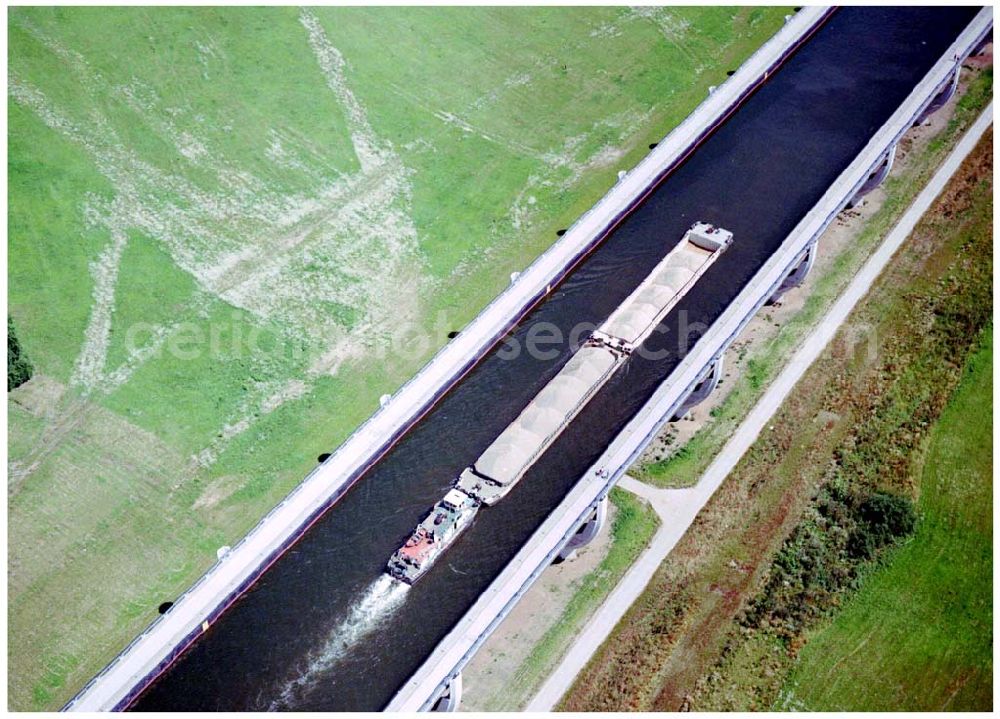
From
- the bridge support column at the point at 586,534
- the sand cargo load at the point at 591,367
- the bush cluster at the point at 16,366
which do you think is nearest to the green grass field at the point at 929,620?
the bridge support column at the point at 586,534

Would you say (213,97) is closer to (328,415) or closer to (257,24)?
(257,24)

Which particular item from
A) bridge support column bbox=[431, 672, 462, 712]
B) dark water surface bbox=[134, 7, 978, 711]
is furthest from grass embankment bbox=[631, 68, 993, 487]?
bridge support column bbox=[431, 672, 462, 712]

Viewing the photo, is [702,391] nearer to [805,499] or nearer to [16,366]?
[805,499]

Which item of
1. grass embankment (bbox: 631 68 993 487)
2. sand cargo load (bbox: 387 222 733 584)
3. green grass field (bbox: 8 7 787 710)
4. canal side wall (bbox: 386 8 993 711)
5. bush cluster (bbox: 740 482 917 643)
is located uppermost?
green grass field (bbox: 8 7 787 710)

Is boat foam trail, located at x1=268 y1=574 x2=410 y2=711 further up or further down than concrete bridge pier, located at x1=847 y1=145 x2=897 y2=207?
further up

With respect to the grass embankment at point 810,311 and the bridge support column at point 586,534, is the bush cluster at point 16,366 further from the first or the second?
the grass embankment at point 810,311

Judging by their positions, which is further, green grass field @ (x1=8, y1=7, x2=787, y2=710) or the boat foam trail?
green grass field @ (x1=8, y1=7, x2=787, y2=710)

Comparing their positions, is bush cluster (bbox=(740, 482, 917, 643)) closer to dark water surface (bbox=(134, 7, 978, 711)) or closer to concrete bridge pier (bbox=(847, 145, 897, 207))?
dark water surface (bbox=(134, 7, 978, 711))

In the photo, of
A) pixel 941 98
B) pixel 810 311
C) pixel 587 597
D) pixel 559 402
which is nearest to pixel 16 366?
pixel 559 402

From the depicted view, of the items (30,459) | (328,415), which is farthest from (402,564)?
(30,459)
